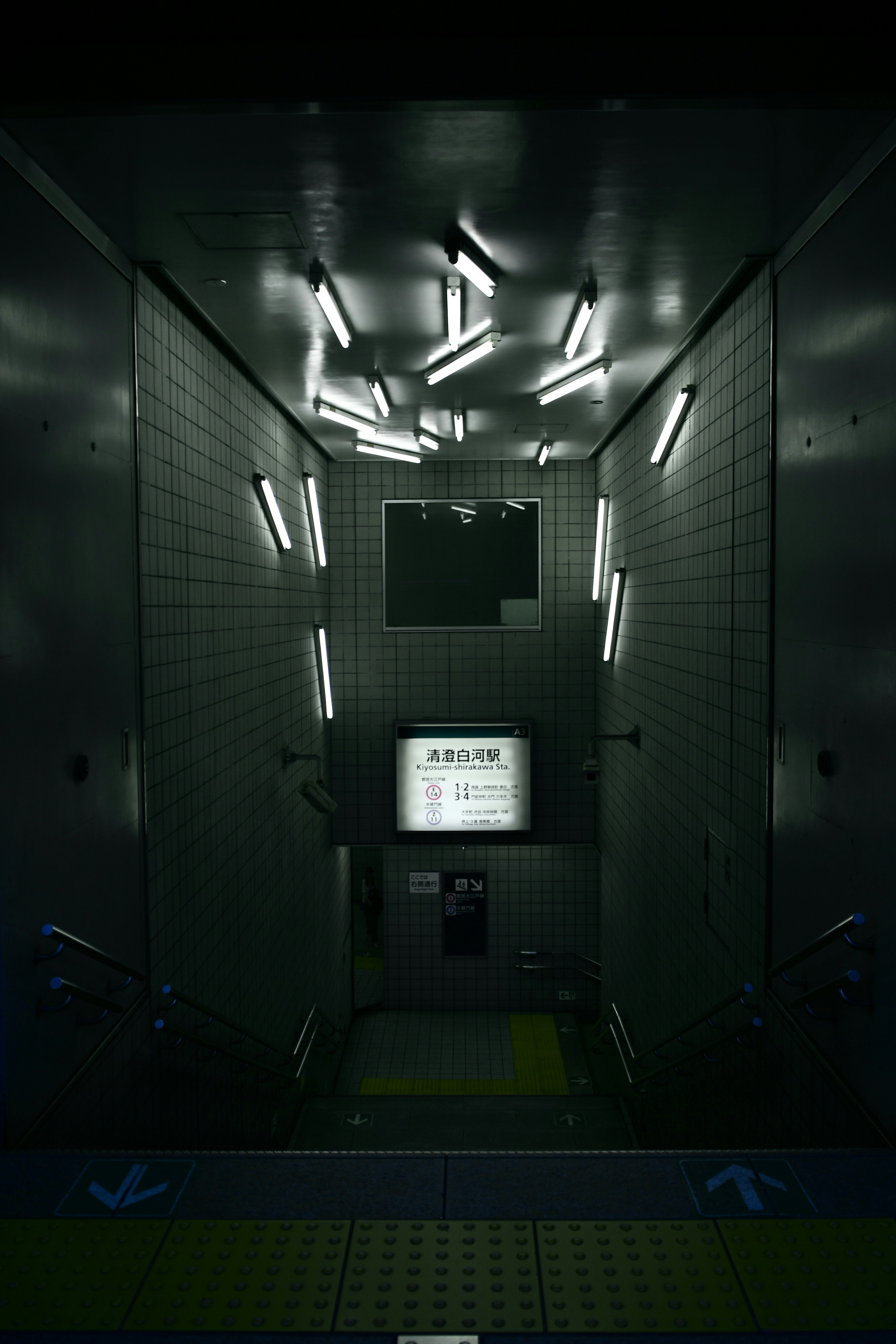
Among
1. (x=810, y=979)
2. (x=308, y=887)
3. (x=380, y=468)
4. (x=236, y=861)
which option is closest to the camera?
(x=810, y=979)

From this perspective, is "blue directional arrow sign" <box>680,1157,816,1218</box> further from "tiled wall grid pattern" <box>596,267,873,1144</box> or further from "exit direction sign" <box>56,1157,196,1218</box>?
"exit direction sign" <box>56,1157,196,1218</box>

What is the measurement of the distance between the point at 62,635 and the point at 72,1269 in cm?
185

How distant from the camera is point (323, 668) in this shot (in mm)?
7953

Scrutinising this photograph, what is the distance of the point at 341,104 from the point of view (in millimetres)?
2357

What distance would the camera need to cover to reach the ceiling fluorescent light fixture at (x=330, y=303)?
373cm

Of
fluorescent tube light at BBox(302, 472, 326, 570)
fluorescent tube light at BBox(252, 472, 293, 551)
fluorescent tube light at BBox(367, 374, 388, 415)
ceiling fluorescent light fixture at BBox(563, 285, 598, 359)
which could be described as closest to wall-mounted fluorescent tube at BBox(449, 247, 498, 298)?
ceiling fluorescent light fixture at BBox(563, 285, 598, 359)

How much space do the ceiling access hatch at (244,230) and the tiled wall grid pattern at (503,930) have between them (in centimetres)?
726

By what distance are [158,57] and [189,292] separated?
171 centimetres

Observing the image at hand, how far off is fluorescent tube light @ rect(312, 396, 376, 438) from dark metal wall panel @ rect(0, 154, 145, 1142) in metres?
2.81

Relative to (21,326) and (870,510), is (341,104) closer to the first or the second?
(21,326)

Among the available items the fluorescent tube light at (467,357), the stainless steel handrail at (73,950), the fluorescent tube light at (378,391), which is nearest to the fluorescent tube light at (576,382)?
the fluorescent tube light at (467,357)

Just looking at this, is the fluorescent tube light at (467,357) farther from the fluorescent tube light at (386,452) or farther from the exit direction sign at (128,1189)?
the exit direction sign at (128,1189)

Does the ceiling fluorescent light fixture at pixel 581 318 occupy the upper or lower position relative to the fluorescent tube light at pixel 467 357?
upper

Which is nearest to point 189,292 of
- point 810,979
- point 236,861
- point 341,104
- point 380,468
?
point 341,104
